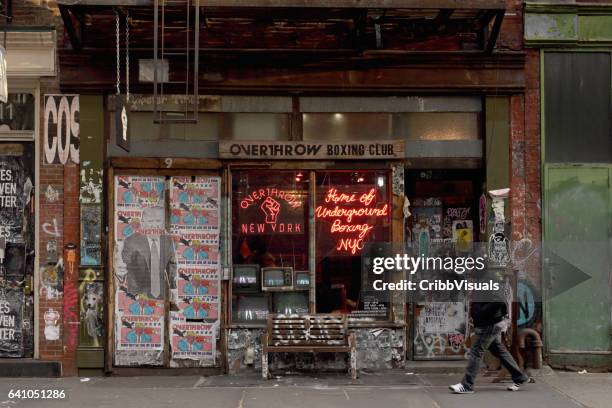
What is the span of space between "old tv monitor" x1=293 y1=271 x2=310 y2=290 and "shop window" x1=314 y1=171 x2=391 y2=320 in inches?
5.8

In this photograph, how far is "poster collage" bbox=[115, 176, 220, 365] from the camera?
10414mm

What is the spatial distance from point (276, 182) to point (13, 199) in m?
3.69

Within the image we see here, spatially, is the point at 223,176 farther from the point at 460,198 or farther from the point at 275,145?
the point at 460,198

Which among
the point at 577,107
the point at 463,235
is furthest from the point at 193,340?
the point at 577,107

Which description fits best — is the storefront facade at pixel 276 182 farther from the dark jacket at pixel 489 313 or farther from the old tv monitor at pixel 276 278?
the dark jacket at pixel 489 313

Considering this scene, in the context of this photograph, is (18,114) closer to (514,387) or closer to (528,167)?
(528,167)

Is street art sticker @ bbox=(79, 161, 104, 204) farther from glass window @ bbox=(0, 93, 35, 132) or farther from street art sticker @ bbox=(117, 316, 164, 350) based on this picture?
street art sticker @ bbox=(117, 316, 164, 350)

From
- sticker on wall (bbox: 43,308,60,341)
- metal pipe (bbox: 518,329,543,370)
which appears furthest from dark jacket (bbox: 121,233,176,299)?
metal pipe (bbox: 518,329,543,370)

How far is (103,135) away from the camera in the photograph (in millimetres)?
10398

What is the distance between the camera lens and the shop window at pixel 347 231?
1056 centimetres

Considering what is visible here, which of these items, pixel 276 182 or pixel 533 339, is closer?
pixel 533 339

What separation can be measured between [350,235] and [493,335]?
2508 millimetres

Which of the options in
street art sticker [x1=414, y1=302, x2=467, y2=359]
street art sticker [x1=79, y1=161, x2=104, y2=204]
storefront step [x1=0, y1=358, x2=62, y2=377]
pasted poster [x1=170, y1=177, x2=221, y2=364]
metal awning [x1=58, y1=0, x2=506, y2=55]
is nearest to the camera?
metal awning [x1=58, y1=0, x2=506, y2=55]

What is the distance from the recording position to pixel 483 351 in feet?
29.9
